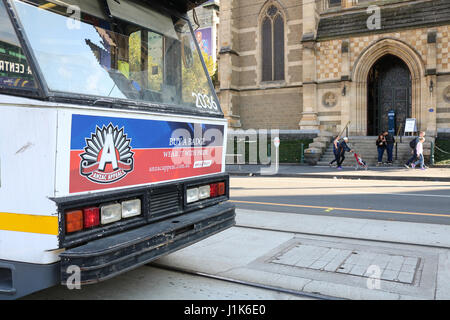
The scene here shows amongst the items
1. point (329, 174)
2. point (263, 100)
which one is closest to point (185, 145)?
point (329, 174)

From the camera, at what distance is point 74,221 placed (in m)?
3.01

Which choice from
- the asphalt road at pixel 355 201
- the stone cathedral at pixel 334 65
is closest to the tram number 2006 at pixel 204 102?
the asphalt road at pixel 355 201

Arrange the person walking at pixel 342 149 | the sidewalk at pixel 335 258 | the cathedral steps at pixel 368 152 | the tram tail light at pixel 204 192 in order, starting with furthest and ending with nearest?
the cathedral steps at pixel 368 152 < the person walking at pixel 342 149 < the tram tail light at pixel 204 192 < the sidewalk at pixel 335 258

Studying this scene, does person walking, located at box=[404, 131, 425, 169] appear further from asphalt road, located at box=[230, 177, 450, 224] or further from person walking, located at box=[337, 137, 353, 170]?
asphalt road, located at box=[230, 177, 450, 224]

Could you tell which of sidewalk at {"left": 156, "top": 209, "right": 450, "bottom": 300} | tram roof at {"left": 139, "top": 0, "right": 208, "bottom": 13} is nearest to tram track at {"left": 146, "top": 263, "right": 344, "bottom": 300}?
sidewalk at {"left": 156, "top": 209, "right": 450, "bottom": 300}

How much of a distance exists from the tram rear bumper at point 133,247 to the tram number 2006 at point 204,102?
48.8 inches

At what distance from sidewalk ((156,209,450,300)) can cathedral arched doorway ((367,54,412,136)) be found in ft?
66.6

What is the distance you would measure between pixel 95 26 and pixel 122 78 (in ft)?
1.73

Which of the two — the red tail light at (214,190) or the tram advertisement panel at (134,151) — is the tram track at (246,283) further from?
the tram advertisement panel at (134,151)

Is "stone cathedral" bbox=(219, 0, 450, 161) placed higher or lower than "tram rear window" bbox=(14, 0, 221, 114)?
higher

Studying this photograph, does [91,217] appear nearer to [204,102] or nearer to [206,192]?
[206,192]

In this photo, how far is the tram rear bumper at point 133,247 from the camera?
291 centimetres

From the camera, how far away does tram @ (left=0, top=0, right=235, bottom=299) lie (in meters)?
2.88

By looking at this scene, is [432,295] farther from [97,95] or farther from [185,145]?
[97,95]
